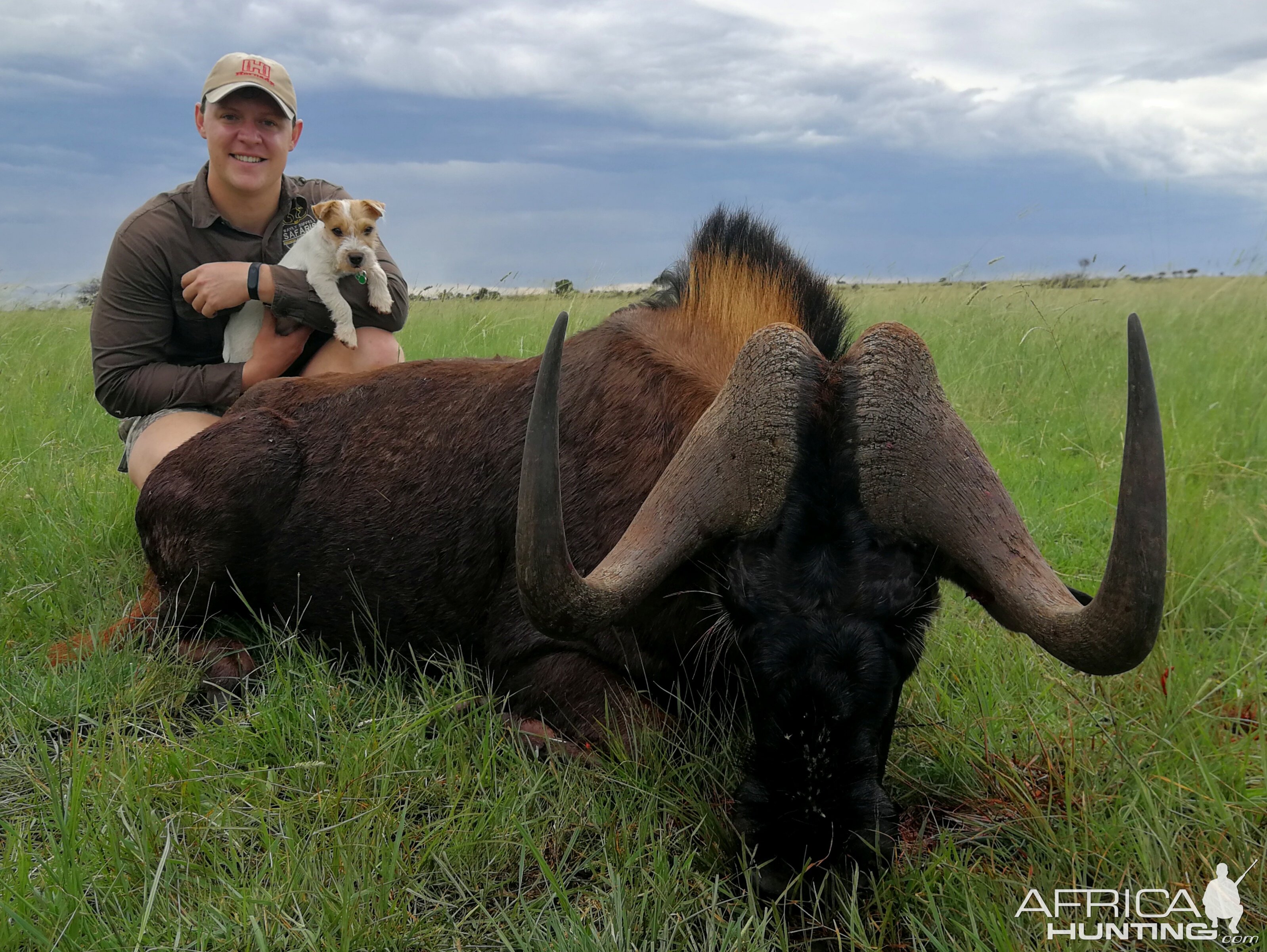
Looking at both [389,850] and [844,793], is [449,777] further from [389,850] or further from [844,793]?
[844,793]

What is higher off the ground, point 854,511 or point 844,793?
point 854,511

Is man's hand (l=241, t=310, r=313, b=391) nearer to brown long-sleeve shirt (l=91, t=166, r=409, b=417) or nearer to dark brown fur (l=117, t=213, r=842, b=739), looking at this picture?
brown long-sleeve shirt (l=91, t=166, r=409, b=417)

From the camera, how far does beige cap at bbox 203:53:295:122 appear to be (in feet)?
16.4

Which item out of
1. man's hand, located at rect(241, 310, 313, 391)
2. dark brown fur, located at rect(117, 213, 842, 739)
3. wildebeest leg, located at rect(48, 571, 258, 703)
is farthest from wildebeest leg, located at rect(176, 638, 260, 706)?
man's hand, located at rect(241, 310, 313, 391)

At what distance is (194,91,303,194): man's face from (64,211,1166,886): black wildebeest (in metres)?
1.54

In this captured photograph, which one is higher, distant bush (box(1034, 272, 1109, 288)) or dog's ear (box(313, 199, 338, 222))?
distant bush (box(1034, 272, 1109, 288))

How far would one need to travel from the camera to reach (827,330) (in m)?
3.02

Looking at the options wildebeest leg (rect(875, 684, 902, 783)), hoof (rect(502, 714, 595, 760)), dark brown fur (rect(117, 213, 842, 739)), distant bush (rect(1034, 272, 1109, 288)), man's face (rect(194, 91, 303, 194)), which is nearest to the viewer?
wildebeest leg (rect(875, 684, 902, 783))

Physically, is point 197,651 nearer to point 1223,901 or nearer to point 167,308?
point 167,308

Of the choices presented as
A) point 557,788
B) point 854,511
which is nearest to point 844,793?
point 854,511

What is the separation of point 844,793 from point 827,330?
1.45 meters

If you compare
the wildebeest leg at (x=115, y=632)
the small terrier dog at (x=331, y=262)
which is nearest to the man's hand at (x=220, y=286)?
the small terrier dog at (x=331, y=262)

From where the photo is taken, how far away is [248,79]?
5.00 metres

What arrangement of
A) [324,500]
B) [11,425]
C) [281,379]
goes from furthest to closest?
[11,425], [281,379], [324,500]
